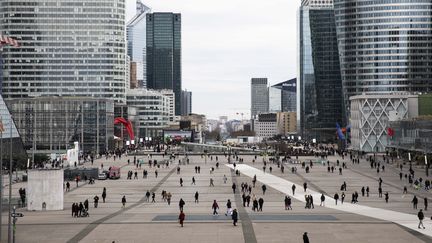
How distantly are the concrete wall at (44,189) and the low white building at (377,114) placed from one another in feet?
400

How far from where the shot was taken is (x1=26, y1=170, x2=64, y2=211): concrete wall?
172ft

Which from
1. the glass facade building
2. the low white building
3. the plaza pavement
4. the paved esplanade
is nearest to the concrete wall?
the plaza pavement

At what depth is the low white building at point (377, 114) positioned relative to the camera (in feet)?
547

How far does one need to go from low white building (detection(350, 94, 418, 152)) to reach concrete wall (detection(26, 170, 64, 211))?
121992mm

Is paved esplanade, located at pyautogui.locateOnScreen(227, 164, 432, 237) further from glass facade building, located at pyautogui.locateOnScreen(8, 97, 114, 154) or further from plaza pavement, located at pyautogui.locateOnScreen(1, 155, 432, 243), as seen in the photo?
glass facade building, located at pyautogui.locateOnScreen(8, 97, 114, 154)

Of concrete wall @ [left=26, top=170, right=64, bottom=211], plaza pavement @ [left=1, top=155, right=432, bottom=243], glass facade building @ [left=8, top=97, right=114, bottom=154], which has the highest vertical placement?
glass facade building @ [left=8, top=97, right=114, bottom=154]

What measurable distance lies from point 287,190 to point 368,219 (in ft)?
76.4

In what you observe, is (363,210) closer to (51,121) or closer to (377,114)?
(377,114)

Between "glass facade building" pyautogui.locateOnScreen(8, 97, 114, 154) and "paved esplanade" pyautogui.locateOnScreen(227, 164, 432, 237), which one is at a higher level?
"glass facade building" pyautogui.locateOnScreen(8, 97, 114, 154)

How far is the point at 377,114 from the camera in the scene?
171375 millimetres

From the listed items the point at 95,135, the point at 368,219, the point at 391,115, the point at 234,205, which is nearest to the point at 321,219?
the point at 368,219

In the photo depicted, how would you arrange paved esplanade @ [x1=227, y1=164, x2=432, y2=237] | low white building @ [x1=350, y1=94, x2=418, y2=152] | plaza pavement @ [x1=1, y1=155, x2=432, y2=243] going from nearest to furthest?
plaza pavement @ [x1=1, y1=155, x2=432, y2=243] → paved esplanade @ [x1=227, y1=164, x2=432, y2=237] → low white building @ [x1=350, y1=94, x2=418, y2=152]

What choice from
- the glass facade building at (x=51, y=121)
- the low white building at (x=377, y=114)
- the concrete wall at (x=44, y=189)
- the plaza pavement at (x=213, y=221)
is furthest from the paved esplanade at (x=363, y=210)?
the glass facade building at (x=51, y=121)

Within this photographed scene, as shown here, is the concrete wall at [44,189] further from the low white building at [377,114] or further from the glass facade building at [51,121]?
the low white building at [377,114]
